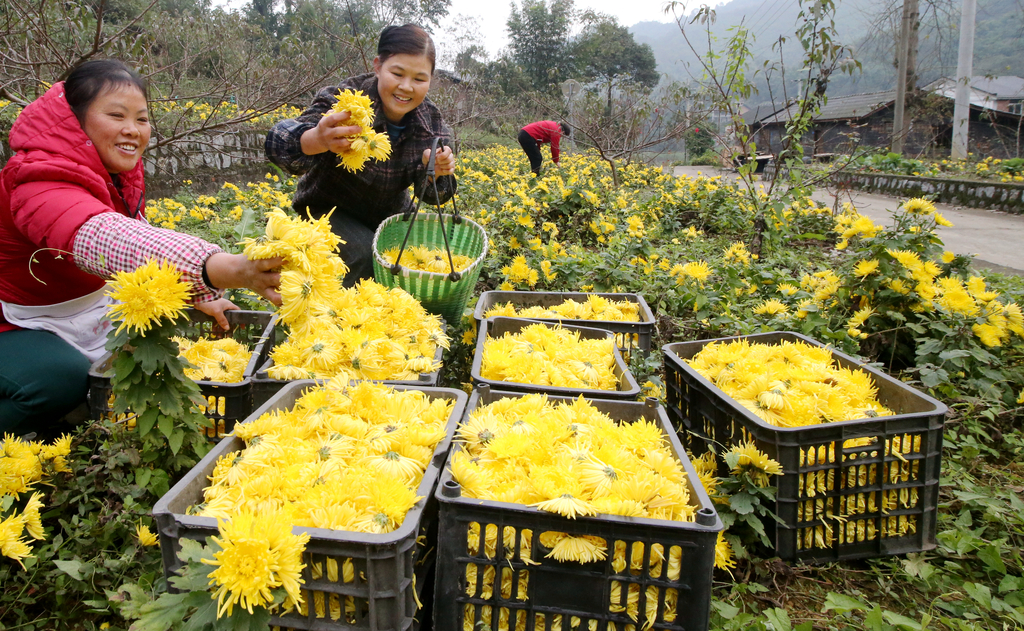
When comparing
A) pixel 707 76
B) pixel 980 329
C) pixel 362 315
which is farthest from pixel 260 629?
pixel 707 76

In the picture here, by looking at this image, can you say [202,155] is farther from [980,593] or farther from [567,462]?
[980,593]

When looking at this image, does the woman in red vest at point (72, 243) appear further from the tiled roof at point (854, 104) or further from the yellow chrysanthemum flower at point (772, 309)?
the tiled roof at point (854, 104)

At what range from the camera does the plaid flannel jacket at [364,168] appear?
113 inches

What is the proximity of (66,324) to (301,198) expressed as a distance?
4.36 feet

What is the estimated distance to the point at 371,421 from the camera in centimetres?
170

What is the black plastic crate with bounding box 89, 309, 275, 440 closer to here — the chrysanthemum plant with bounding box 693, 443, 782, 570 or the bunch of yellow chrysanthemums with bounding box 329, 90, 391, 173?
the bunch of yellow chrysanthemums with bounding box 329, 90, 391, 173

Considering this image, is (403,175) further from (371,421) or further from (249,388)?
(371,421)

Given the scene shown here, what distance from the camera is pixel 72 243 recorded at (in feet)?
5.69

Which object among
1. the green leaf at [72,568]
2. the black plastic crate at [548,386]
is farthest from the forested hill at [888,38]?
the green leaf at [72,568]

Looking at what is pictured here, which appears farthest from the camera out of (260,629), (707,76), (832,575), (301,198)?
(707,76)

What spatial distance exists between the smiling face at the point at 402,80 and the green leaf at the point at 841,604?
Result: 8.91ft

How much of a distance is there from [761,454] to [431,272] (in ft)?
5.71

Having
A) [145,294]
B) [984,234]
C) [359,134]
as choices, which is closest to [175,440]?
[145,294]

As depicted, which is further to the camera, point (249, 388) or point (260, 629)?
point (249, 388)
